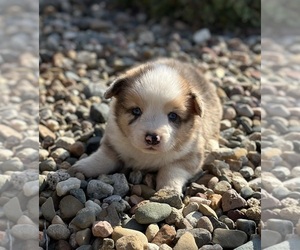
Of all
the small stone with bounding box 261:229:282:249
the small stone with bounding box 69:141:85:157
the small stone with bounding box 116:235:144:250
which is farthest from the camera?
the small stone with bounding box 69:141:85:157

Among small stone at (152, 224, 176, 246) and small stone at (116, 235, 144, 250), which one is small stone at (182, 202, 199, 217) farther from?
small stone at (116, 235, 144, 250)

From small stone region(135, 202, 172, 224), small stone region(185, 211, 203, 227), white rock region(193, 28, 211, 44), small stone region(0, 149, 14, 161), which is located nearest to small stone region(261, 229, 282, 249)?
small stone region(185, 211, 203, 227)

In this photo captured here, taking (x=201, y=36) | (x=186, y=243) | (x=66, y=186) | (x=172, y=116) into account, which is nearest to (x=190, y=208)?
A: (x=186, y=243)

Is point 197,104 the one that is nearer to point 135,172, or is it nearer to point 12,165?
point 135,172

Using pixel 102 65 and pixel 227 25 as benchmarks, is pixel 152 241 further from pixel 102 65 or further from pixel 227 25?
pixel 227 25

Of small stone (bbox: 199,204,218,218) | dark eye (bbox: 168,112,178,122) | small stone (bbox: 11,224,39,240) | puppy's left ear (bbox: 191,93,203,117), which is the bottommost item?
small stone (bbox: 11,224,39,240)

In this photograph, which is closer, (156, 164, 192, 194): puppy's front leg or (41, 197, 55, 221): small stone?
(41, 197, 55, 221): small stone
